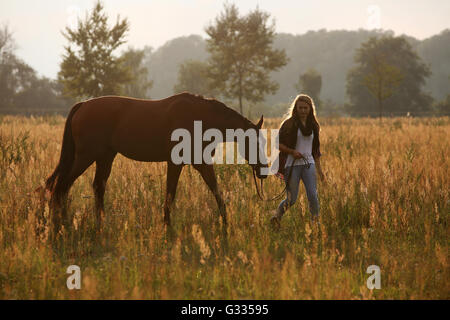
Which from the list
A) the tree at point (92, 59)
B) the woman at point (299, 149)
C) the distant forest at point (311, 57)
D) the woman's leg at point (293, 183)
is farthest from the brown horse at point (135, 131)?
the distant forest at point (311, 57)

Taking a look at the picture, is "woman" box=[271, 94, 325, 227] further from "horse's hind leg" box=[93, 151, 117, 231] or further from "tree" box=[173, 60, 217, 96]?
"tree" box=[173, 60, 217, 96]

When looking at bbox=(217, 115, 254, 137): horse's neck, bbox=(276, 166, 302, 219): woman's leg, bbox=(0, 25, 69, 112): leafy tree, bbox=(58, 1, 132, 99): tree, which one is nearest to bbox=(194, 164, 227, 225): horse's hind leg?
bbox=(217, 115, 254, 137): horse's neck

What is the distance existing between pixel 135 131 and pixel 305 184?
7.58 feet

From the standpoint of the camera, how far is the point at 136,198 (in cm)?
538

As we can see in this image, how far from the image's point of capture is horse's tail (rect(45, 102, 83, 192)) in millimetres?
4879

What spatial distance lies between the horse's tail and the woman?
2.83 m

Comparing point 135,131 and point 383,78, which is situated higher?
point 383,78

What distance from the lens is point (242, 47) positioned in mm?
29641

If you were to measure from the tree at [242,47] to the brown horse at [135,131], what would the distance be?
25.3m

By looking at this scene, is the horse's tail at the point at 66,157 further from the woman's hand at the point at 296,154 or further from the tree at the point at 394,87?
the tree at the point at 394,87

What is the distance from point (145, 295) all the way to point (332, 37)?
164778 mm

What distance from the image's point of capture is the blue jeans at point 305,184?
4504 millimetres

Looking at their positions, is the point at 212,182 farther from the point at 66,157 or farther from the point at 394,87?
the point at 394,87

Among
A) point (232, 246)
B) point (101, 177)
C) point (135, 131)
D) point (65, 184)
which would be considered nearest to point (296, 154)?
point (232, 246)
